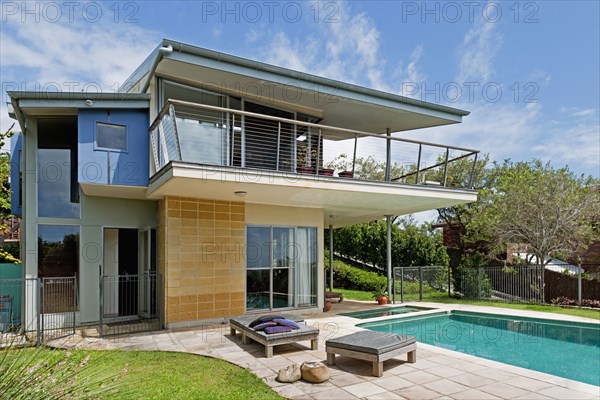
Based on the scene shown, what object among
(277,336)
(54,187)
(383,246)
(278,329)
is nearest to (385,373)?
(277,336)

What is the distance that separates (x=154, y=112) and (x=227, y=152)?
2043 mm

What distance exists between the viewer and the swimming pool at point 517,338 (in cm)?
840

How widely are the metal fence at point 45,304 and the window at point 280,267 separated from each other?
462cm

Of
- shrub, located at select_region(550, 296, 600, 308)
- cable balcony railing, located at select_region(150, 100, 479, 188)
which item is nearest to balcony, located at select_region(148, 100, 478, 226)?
cable balcony railing, located at select_region(150, 100, 479, 188)

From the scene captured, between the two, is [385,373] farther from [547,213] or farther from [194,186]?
[547,213]

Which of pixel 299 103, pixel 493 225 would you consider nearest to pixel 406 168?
pixel 493 225

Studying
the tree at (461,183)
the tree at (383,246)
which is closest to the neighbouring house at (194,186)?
the tree at (383,246)

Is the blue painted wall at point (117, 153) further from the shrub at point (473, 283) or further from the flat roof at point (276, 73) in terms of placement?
the shrub at point (473, 283)

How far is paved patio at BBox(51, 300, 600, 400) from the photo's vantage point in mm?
5930

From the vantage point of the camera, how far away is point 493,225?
59.3 feet

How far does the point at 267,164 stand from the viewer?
11.9 metres

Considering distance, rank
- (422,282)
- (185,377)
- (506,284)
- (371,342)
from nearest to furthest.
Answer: (185,377), (371,342), (506,284), (422,282)

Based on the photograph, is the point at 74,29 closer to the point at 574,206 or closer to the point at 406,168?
the point at 574,206

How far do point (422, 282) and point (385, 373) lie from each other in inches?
463
